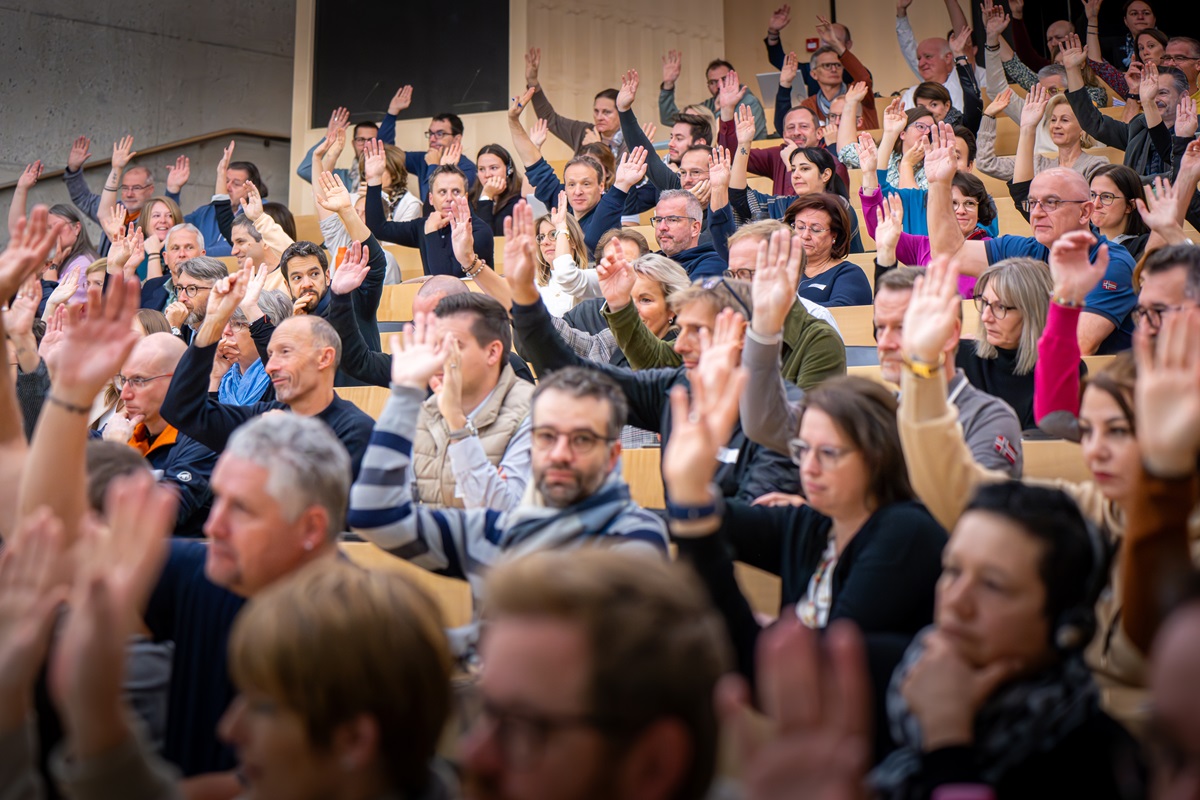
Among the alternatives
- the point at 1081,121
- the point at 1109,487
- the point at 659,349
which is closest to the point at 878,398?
the point at 1109,487

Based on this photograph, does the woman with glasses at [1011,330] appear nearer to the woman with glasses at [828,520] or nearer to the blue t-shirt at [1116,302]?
the blue t-shirt at [1116,302]

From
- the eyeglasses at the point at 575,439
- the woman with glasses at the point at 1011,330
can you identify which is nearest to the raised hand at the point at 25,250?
the eyeglasses at the point at 575,439

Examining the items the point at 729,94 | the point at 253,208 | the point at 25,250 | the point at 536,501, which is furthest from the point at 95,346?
the point at 729,94

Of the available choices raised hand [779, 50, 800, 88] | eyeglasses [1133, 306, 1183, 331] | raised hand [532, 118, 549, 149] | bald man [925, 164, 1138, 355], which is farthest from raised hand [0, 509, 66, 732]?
raised hand [779, 50, 800, 88]

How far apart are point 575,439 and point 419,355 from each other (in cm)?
30

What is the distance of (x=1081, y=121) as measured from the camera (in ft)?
14.8

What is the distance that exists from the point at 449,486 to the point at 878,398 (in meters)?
0.91

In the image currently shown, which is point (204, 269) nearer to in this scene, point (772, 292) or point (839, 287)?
point (839, 287)

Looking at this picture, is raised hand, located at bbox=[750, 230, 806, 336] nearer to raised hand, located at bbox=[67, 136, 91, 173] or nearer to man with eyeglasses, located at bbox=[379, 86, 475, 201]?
man with eyeglasses, located at bbox=[379, 86, 475, 201]

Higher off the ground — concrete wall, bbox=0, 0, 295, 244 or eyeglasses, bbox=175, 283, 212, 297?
concrete wall, bbox=0, 0, 295, 244

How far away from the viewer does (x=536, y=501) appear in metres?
1.65

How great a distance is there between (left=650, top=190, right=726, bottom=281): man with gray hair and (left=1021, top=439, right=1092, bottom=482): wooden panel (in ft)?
5.51

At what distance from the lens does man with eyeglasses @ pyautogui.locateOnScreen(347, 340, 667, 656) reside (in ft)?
5.07

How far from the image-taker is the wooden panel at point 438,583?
74.7 inches
